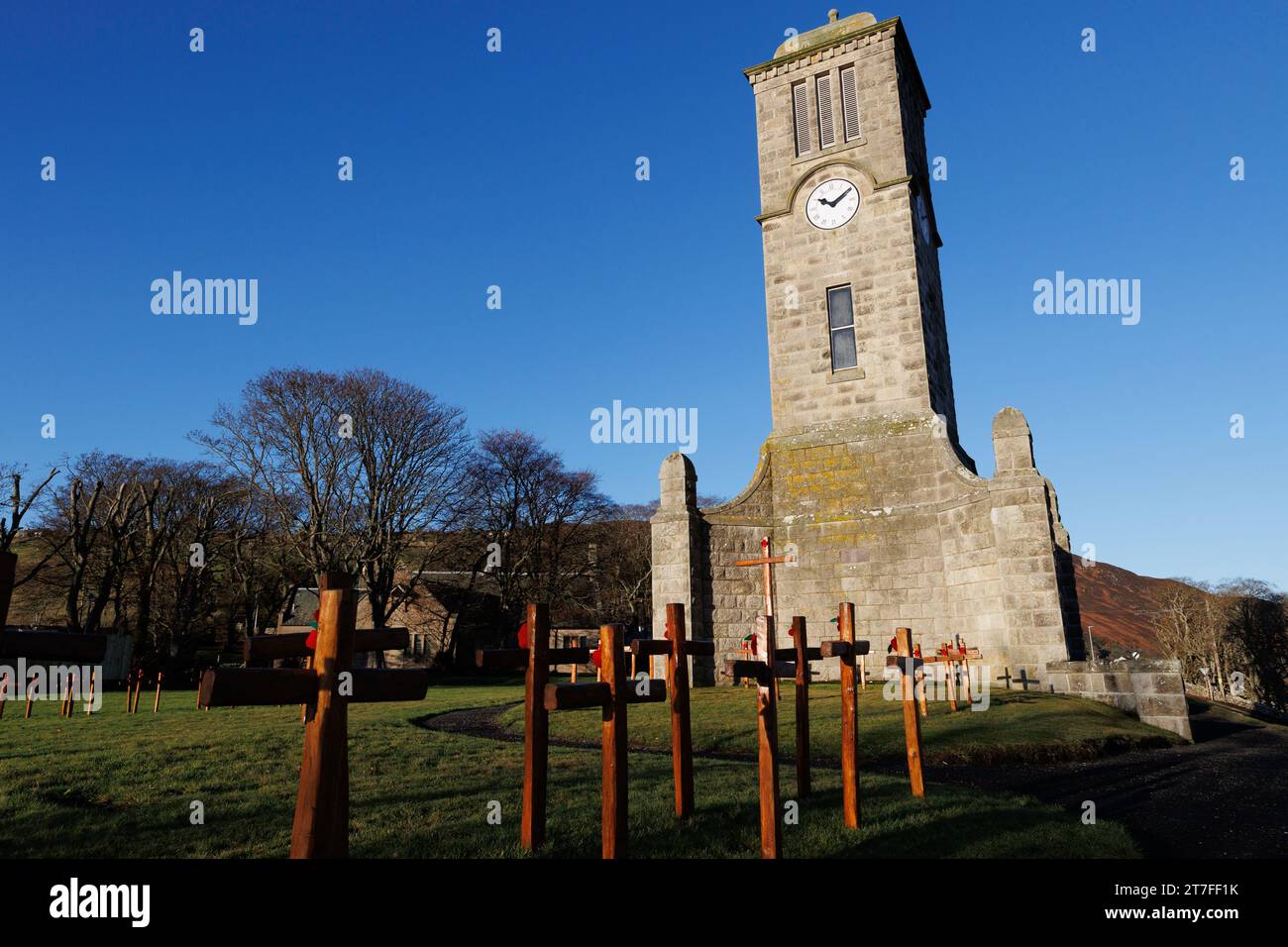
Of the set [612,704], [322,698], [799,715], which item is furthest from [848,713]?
[322,698]

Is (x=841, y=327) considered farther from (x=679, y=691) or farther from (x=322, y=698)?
(x=322, y=698)

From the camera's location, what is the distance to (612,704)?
544cm

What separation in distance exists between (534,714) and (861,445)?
48.8ft

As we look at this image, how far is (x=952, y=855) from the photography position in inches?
207

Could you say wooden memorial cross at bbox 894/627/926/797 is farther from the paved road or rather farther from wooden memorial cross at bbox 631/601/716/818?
wooden memorial cross at bbox 631/601/716/818

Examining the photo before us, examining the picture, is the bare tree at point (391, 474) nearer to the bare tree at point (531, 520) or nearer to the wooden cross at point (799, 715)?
the bare tree at point (531, 520)

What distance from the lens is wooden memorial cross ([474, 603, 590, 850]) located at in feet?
18.0

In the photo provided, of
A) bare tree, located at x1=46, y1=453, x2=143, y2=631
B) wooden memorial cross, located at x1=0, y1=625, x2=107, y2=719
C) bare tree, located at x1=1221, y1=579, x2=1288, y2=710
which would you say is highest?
bare tree, located at x1=46, y1=453, x2=143, y2=631

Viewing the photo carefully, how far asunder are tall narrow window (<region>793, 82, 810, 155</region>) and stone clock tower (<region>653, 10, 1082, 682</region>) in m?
0.05

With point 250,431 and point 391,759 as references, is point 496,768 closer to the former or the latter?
point 391,759

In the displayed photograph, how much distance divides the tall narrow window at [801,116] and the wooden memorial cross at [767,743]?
19.1m

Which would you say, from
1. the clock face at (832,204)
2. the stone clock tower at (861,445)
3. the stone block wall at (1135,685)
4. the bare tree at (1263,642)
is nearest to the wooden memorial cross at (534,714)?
the stone block wall at (1135,685)

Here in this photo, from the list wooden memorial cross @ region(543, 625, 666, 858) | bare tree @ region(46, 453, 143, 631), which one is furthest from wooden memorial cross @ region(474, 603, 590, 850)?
bare tree @ region(46, 453, 143, 631)
